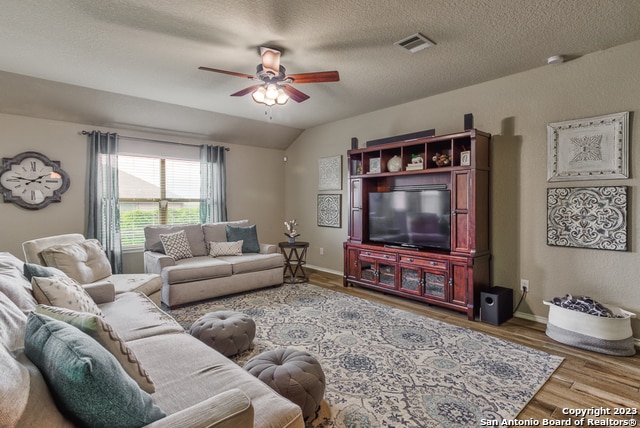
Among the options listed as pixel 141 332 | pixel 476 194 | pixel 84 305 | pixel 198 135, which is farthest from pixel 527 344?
pixel 198 135

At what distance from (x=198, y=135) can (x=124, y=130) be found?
112 cm

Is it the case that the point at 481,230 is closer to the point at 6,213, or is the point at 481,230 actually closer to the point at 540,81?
the point at 540,81

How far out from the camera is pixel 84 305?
205 cm

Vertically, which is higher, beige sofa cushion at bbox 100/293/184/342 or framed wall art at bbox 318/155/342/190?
framed wall art at bbox 318/155/342/190

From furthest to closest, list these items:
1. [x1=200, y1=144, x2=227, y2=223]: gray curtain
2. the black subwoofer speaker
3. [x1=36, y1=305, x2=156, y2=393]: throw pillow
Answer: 1. [x1=200, y1=144, x2=227, y2=223]: gray curtain
2. the black subwoofer speaker
3. [x1=36, y1=305, x2=156, y2=393]: throw pillow

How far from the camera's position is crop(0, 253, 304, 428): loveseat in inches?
37.3

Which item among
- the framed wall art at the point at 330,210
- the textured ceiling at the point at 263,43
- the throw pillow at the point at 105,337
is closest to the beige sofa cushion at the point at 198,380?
the throw pillow at the point at 105,337

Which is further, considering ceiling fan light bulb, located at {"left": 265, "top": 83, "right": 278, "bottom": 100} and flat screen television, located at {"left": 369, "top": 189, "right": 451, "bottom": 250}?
flat screen television, located at {"left": 369, "top": 189, "right": 451, "bottom": 250}

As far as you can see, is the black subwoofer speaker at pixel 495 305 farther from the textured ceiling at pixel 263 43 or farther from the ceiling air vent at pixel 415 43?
the ceiling air vent at pixel 415 43

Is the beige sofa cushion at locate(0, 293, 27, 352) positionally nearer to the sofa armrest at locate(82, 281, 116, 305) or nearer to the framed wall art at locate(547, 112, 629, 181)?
the sofa armrest at locate(82, 281, 116, 305)

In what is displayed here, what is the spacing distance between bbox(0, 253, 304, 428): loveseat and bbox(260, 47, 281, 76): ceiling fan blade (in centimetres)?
233

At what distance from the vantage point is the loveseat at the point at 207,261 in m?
4.05

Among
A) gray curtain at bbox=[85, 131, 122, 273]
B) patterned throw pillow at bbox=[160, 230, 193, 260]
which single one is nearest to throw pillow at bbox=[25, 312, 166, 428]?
patterned throw pillow at bbox=[160, 230, 193, 260]

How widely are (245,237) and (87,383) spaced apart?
4.27m
